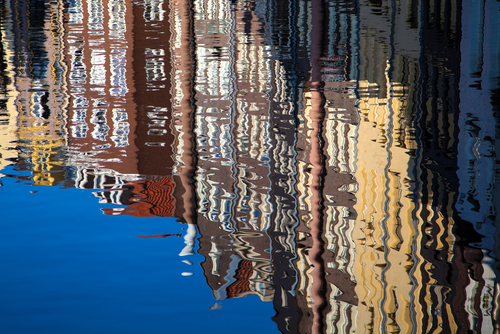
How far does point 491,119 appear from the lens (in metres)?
2.47

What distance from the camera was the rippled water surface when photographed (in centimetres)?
136

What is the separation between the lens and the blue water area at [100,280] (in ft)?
4.17

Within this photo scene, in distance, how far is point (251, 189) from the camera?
6.39 ft

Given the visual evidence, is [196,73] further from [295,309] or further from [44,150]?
[295,309]

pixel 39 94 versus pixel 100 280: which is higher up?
pixel 39 94

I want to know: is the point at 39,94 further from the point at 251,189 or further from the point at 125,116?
the point at 251,189

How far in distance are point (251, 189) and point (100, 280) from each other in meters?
0.73

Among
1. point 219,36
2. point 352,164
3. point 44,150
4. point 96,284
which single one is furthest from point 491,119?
point 219,36

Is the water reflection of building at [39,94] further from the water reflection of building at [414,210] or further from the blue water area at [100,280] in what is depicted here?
the water reflection of building at [414,210]

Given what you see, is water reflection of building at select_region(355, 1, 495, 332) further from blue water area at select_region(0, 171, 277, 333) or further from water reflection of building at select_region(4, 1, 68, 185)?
water reflection of building at select_region(4, 1, 68, 185)

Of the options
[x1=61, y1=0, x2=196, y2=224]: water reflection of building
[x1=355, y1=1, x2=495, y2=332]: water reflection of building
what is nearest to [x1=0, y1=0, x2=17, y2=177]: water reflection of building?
[x1=61, y1=0, x2=196, y2=224]: water reflection of building

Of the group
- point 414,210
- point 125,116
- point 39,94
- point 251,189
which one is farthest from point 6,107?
point 414,210

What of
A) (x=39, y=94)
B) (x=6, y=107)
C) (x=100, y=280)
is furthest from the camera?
(x=39, y=94)

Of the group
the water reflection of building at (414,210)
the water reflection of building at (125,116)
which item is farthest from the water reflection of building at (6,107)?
the water reflection of building at (414,210)
